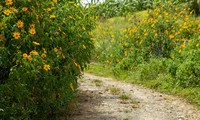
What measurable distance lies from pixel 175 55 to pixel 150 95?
5.93 ft

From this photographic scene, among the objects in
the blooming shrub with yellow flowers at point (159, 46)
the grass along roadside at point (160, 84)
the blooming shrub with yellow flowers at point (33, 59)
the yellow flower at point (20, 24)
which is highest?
the yellow flower at point (20, 24)

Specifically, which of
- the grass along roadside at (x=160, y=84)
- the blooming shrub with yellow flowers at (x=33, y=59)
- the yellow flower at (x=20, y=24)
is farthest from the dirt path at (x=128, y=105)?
the yellow flower at (x=20, y=24)

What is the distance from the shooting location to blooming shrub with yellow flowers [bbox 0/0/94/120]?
14.8 feet

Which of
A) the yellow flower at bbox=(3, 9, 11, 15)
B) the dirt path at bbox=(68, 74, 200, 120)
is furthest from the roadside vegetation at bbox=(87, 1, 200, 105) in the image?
the yellow flower at bbox=(3, 9, 11, 15)

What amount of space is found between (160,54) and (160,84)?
7.00 feet

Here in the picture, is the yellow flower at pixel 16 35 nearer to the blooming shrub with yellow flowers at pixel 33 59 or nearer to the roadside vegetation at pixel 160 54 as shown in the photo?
the blooming shrub with yellow flowers at pixel 33 59

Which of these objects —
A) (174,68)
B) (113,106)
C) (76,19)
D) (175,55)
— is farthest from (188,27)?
(76,19)

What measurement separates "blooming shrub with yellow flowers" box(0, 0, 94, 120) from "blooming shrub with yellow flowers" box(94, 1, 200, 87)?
13.6ft

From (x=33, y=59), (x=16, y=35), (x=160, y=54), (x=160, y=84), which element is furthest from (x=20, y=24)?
(x=160, y=54)

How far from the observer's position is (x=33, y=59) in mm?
4426

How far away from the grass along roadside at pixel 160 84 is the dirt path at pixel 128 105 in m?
0.23

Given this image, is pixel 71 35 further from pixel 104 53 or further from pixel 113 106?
pixel 104 53

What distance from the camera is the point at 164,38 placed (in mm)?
11445

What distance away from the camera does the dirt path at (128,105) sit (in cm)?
682
